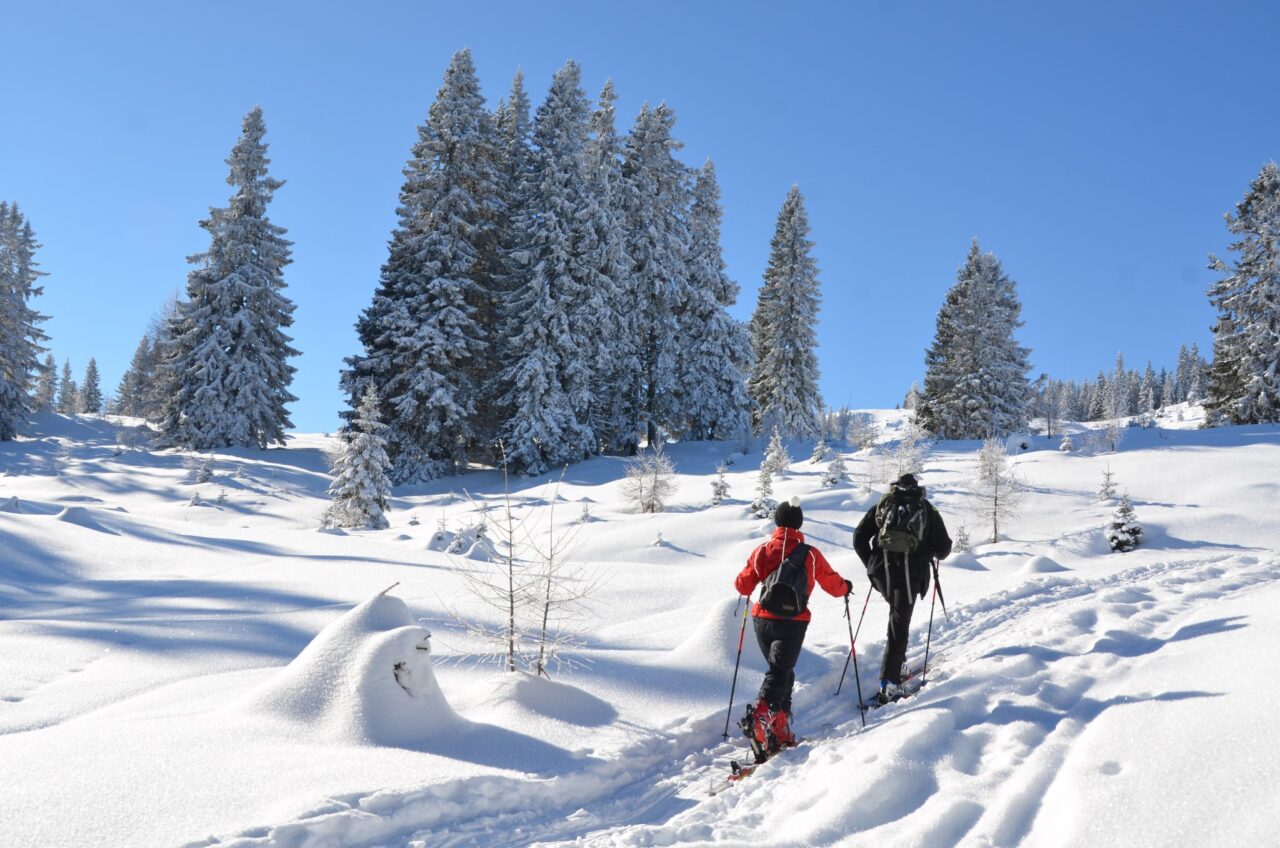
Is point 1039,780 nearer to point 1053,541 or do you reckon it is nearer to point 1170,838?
point 1170,838

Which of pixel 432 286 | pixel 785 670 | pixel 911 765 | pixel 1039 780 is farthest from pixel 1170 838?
pixel 432 286

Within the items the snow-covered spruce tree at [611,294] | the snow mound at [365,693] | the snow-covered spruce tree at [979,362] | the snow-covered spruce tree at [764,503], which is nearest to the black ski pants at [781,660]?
the snow mound at [365,693]

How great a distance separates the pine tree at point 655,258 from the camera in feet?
93.2

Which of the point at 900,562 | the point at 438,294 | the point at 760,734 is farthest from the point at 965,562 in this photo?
the point at 438,294

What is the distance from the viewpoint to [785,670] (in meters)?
4.90

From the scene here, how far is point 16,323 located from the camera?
33.2 m

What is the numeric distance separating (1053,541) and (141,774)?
1373cm

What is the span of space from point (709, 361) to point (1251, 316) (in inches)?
846

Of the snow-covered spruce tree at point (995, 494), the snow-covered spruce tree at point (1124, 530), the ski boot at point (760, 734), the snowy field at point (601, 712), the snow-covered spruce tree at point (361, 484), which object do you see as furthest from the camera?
the snow-covered spruce tree at point (361, 484)

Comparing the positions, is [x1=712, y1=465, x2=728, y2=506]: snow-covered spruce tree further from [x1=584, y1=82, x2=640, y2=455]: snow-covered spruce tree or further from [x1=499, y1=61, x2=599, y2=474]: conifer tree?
[x1=584, y1=82, x2=640, y2=455]: snow-covered spruce tree

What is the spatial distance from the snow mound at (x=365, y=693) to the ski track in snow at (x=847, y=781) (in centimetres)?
81

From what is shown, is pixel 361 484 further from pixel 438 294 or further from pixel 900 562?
pixel 900 562

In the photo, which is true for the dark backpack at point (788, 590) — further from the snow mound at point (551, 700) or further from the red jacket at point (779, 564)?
the snow mound at point (551, 700)

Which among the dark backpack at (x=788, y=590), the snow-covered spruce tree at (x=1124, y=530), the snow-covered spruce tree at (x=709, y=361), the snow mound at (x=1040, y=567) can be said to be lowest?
the snow mound at (x=1040, y=567)
